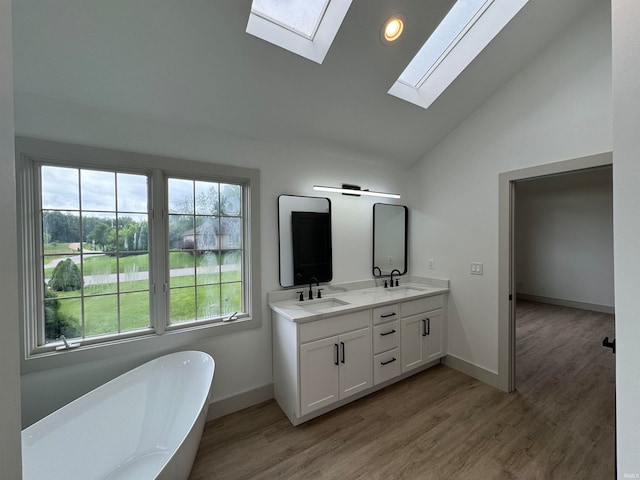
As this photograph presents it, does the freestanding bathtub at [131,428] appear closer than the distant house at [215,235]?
Yes

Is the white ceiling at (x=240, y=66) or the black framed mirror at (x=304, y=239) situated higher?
the white ceiling at (x=240, y=66)

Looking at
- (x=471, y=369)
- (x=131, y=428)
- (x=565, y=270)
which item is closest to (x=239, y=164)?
(x=131, y=428)

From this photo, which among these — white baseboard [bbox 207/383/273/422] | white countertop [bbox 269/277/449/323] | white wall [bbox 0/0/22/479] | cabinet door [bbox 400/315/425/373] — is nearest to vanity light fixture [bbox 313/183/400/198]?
white countertop [bbox 269/277/449/323]

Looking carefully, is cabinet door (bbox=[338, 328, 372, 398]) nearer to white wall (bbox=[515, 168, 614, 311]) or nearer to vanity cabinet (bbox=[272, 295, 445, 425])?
vanity cabinet (bbox=[272, 295, 445, 425])

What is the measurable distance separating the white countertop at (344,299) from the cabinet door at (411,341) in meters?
0.24

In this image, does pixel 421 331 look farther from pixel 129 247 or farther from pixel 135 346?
pixel 129 247

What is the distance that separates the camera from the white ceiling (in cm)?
137

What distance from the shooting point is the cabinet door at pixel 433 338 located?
2719 mm

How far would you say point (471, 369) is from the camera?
8.74 ft

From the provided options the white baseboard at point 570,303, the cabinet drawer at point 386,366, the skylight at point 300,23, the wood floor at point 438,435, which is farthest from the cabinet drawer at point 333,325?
the white baseboard at point 570,303

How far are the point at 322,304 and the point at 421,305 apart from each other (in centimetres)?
104

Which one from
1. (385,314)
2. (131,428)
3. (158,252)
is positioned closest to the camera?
(131,428)

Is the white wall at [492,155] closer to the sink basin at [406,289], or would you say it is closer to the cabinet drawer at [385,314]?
the sink basin at [406,289]

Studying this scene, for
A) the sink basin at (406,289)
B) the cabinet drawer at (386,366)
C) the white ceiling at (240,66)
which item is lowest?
the cabinet drawer at (386,366)
